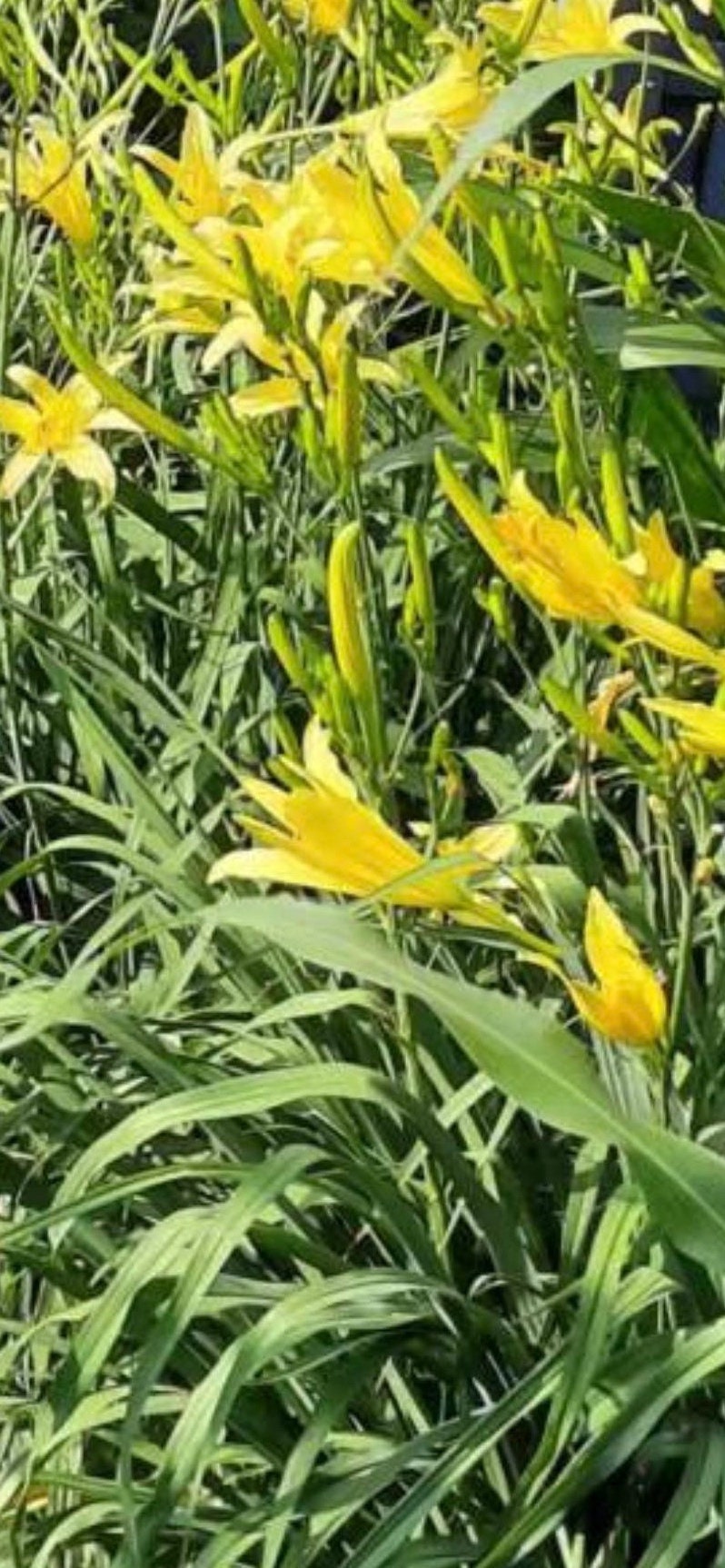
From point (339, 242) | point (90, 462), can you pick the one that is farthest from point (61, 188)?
point (339, 242)

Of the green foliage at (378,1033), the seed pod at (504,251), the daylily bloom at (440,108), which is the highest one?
the daylily bloom at (440,108)

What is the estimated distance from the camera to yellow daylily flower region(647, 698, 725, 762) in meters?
1.16

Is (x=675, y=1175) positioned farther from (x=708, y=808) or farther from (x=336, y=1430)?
(x=336, y=1430)

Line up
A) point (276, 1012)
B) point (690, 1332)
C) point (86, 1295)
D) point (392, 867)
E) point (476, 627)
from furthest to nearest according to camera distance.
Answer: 1. point (476, 627)
2. point (86, 1295)
3. point (276, 1012)
4. point (690, 1332)
5. point (392, 867)

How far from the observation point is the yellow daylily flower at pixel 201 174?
1.79m

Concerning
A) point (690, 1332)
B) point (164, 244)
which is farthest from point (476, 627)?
point (690, 1332)

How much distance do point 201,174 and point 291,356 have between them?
40 centimetres

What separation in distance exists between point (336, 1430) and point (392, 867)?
422mm

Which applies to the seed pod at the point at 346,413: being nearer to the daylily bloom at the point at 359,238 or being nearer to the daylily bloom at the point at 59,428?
the daylily bloom at the point at 359,238

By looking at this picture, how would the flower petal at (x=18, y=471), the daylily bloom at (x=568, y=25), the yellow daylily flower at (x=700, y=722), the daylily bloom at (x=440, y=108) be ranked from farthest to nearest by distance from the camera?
the flower petal at (x=18, y=471) < the daylily bloom at (x=568, y=25) < the daylily bloom at (x=440, y=108) < the yellow daylily flower at (x=700, y=722)

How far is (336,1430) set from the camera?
1528 mm

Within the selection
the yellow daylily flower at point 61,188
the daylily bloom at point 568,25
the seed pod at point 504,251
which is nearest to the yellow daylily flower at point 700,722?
the seed pod at point 504,251

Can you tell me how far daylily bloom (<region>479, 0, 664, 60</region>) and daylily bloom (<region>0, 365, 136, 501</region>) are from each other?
0.35 meters

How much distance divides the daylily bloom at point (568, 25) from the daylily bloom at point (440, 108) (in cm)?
6
